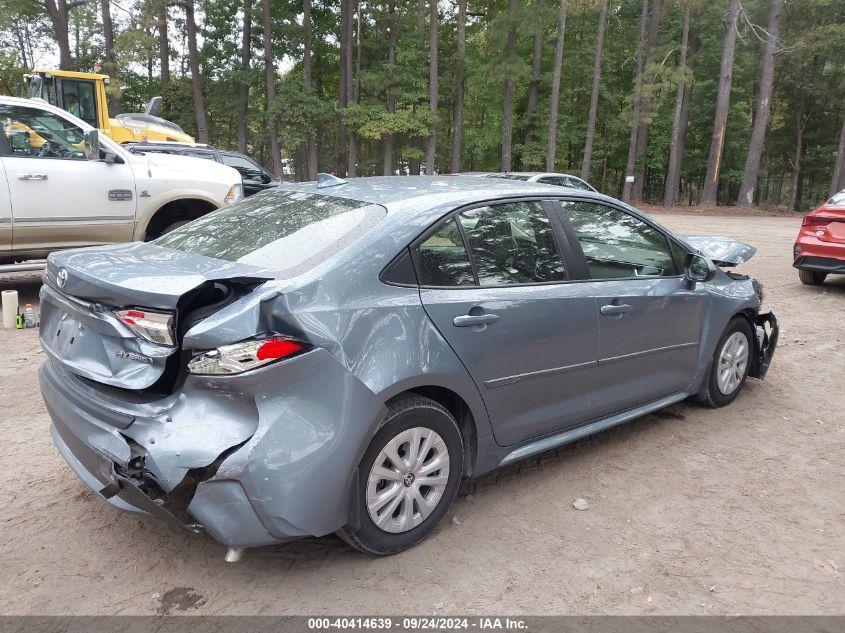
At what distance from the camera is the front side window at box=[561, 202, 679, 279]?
3.68 meters

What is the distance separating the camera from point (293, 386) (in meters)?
2.39

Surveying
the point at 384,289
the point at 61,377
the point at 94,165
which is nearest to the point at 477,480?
the point at 384,289

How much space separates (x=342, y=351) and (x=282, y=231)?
870mm

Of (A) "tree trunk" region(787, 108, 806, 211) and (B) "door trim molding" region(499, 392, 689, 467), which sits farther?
(A) "tree trunk" region(787, 108, 806, 211)

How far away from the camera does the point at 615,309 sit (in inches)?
142

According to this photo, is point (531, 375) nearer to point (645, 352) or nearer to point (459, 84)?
point (645, 352)

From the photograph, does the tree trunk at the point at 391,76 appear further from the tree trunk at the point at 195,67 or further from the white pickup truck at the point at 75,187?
the white pickup truck at the point at 75,187

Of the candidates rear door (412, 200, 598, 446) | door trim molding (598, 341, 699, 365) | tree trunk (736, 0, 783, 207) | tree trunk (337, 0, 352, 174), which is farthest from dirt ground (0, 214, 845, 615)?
tree trunk (337, 0, 352, 174)

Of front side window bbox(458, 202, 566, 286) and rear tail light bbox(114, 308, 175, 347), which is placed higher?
front side window bbox(458, 202, 566, 286)

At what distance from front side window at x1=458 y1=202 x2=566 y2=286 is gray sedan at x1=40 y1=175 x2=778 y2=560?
0.01 metres

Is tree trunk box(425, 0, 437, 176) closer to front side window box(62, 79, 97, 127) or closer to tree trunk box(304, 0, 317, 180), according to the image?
tree trunk box(304, 0, 317, 180)

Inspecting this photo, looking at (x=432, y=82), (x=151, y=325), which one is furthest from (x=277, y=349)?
(x=432, y=82)

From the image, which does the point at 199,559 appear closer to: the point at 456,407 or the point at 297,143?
the point at 456,407

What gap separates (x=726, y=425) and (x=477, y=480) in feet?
6.59
